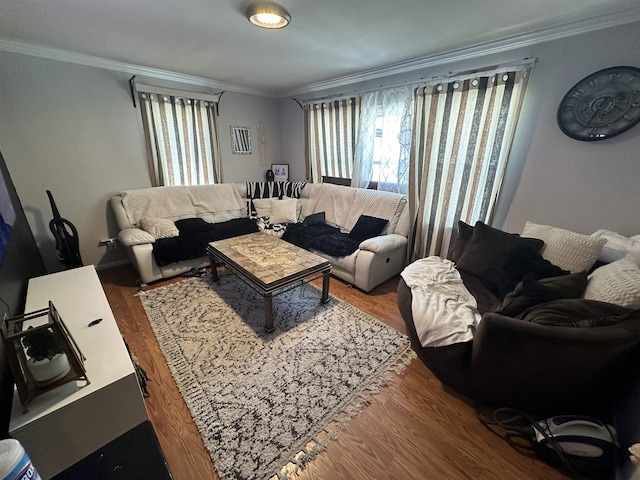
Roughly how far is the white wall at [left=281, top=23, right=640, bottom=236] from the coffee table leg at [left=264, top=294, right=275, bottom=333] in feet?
7.81

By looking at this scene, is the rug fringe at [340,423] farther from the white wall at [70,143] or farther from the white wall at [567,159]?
the white wall at [70,143]

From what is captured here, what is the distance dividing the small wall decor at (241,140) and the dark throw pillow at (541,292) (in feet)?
13.2

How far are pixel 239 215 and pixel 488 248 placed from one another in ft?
10.6

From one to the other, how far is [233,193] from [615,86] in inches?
159

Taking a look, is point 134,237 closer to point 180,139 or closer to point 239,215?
point 239,215

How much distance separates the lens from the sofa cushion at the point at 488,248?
193 cm

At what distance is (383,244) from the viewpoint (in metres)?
2.63

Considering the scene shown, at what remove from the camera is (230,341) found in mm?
1972

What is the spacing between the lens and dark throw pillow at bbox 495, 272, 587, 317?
144cm

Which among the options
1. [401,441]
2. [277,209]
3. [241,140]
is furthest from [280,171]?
[401,441]

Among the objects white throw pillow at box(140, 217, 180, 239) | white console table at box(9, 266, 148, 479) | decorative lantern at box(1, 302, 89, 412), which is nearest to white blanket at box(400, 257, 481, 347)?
white console table at box(9, 266, 148, 479)

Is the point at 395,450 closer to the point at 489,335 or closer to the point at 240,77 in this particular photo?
the point at 489,335

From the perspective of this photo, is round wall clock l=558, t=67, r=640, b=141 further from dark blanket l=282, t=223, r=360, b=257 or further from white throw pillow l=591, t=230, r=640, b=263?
dark blanket l=282, t=223, r=360, b=257

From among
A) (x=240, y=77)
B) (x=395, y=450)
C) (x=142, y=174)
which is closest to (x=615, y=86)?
(x=395, y=450)
